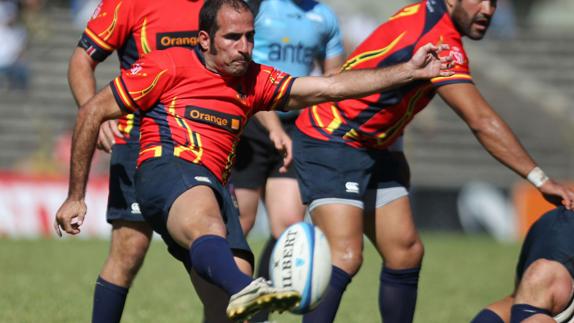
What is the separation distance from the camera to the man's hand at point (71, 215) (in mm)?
5117

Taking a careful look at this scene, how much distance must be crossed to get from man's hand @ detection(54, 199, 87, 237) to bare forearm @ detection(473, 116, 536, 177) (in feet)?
7.21

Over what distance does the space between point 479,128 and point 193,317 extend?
9.35ft

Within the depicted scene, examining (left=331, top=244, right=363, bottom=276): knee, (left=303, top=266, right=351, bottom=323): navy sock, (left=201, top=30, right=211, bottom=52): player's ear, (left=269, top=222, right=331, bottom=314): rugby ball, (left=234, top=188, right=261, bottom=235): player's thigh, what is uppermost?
(left=201, top=30, right=211, bottom=52): player's ear

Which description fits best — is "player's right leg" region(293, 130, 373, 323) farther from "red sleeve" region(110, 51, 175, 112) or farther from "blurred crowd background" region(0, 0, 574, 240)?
"blurred crowd background" region(0, 0, 574, 240)

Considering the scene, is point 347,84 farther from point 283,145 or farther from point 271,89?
point 283,145

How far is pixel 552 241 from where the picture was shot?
5574 millimetres

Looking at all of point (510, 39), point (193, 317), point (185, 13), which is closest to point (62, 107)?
point (510, 39)

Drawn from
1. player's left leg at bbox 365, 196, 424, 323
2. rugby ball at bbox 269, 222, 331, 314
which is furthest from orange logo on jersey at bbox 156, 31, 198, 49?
rugby ball at bbox 269, 222, 331, 314

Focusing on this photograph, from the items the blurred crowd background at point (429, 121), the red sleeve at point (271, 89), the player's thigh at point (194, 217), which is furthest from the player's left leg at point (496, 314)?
the blurred crowd background at point (429, 121)

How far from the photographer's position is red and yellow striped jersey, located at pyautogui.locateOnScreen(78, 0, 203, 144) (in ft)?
19.6

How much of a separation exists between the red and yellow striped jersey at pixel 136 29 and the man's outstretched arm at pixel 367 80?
919 mm

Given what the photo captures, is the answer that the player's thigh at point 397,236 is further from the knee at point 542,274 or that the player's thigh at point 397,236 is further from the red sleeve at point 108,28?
the red sleeve at point 108,28

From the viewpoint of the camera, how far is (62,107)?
19.2 m

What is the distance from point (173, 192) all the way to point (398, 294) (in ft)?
6.05
